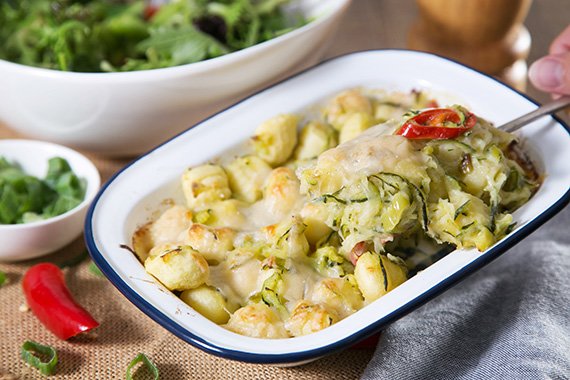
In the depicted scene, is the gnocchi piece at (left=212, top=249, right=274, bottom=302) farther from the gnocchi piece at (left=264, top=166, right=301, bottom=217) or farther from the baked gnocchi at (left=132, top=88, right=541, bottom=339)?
the gnocchi piece at (left=264, top=166, right=301, bottom=217)

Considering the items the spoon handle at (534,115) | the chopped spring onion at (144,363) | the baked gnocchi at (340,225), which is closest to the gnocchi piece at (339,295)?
the baked gnocchi at (340,225)

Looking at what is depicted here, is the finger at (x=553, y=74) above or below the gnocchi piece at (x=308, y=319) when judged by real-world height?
above

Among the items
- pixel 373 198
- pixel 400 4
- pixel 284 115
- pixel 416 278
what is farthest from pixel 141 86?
pixel 400 4

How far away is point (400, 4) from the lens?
434cm

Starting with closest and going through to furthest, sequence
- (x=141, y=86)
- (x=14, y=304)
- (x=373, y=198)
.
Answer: (x=373, y=198) → (x=14, y=304) → (x=141, y=86)

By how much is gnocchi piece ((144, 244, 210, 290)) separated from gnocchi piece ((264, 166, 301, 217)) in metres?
0.33

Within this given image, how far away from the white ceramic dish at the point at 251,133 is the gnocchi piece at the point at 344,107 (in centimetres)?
8

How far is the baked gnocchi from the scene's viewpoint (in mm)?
2023

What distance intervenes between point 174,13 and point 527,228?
190cm

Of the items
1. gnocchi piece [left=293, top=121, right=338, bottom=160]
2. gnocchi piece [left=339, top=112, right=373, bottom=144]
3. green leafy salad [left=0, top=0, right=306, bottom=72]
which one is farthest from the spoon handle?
green leafy salad [left=0, top=0, right=306, bottom=72]

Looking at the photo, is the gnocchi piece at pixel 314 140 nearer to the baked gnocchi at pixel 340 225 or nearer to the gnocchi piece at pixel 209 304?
the baked gnocchi at pixel 340 225

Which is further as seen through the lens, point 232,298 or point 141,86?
point 141,86

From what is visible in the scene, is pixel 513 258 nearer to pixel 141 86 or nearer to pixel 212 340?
pixel 212 340

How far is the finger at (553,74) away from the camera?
251 cm
